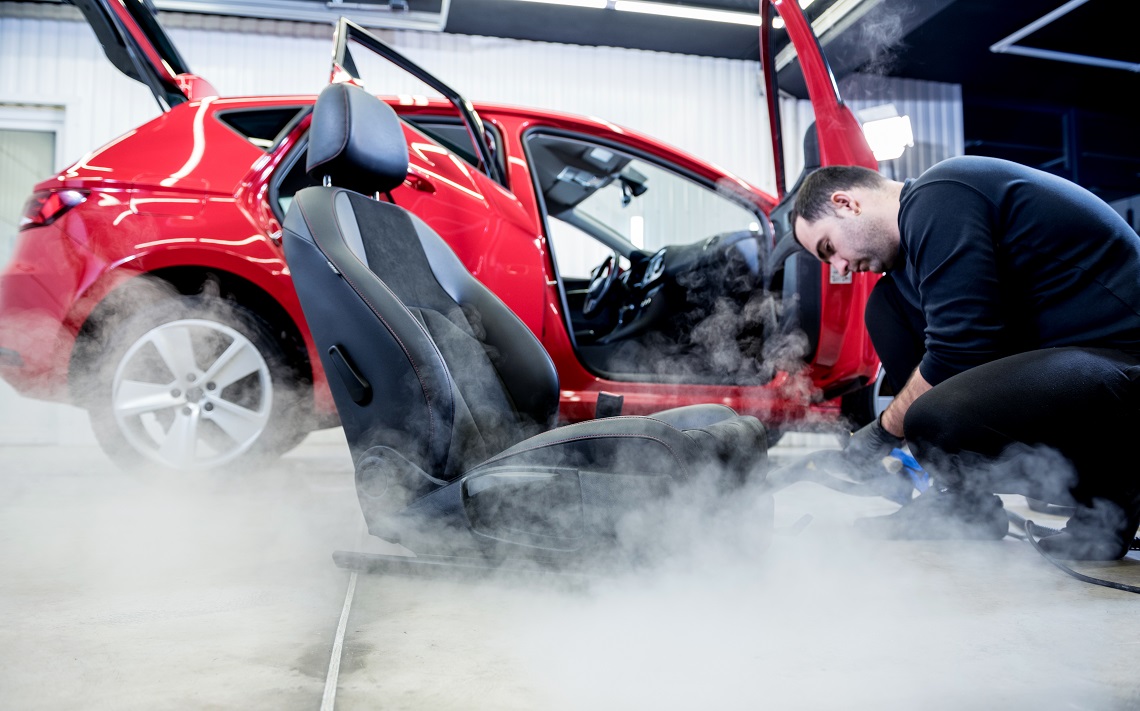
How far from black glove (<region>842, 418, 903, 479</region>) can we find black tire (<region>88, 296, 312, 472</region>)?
160cm

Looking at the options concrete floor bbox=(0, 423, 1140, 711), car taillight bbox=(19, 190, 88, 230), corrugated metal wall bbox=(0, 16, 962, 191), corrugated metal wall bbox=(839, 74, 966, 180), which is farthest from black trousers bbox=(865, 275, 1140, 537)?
corrugated metal wall bbox=(839, 74, 966, 180)

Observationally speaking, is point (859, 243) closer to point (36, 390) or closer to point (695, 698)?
point (695, 698)

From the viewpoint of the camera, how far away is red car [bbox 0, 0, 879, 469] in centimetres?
203

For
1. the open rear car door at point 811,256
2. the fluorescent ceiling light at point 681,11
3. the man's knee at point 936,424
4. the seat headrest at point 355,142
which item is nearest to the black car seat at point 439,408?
the seat headrest at point 355,142

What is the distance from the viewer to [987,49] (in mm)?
5238

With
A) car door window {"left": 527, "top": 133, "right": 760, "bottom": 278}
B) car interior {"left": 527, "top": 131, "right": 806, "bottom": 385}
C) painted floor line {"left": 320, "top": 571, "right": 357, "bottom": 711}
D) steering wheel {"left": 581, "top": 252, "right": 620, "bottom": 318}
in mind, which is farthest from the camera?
steering wheel {"left": 581, "top": 252, "right": 620, "bottom": 318}

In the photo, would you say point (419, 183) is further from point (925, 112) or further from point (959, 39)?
point (925, 112)

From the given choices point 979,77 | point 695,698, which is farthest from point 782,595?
point 979,77

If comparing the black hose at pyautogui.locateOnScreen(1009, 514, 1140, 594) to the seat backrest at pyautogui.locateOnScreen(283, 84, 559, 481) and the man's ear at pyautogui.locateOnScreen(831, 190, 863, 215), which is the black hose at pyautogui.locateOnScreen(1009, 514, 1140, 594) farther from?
the seat backrest at pyautogui.locateOnScreen(283, 84, 559, 481)

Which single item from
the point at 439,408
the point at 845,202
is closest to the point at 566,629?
the point at 439,408

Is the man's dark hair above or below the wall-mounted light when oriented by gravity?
below

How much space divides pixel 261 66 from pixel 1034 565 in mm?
5467

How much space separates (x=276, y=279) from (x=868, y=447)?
171cm

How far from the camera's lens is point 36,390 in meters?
2.05
